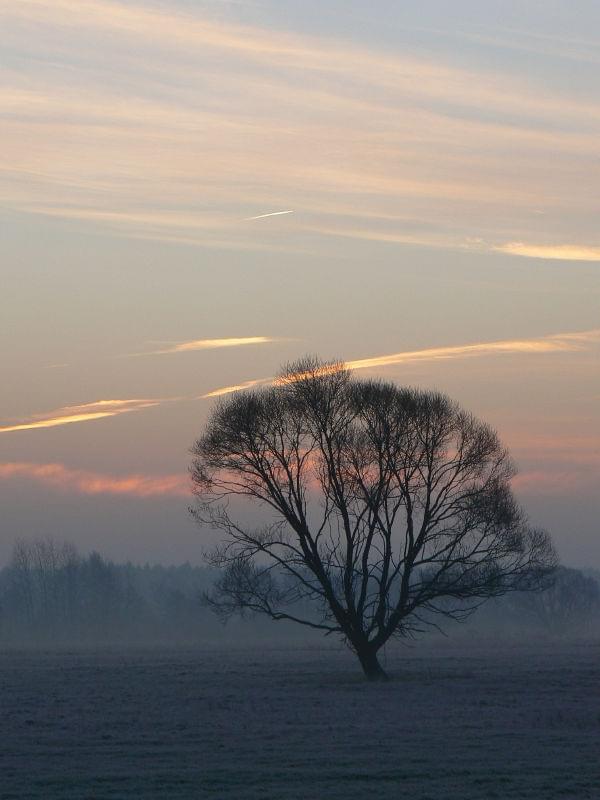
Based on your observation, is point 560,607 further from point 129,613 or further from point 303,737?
point 303,737

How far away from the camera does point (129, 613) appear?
161m

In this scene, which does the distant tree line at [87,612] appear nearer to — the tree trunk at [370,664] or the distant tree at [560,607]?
the distant tree at [560,607]

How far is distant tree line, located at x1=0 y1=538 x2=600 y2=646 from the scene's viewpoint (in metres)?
134

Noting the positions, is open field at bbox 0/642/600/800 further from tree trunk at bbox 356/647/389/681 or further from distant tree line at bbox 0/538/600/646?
distant tree line at bbox 0/538/600/646

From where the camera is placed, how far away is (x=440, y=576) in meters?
44.9

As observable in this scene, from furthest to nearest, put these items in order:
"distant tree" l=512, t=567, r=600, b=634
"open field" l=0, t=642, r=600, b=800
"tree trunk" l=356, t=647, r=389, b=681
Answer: "distant tree" l=512, t=567, r=600, b=634 < "tree trunk" l=356, t=647, r=389, b=681 < "open field" l=0, t=642, r=600, b=800

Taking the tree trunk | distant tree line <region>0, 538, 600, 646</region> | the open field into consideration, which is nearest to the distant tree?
distant tree line <region>0, 538, 600, 646</region>

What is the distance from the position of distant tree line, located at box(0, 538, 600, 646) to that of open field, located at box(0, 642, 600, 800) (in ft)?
255

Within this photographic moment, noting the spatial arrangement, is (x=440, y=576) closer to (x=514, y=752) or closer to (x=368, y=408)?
(x=368, y=408)

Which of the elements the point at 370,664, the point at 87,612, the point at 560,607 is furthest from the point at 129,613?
the point at 370,664

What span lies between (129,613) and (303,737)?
140 meters

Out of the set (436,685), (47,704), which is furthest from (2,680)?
(436,685)

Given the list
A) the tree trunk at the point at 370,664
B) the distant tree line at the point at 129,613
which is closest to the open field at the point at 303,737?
the tree trunk at the point at 370,664

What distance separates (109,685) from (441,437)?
15.6 m
